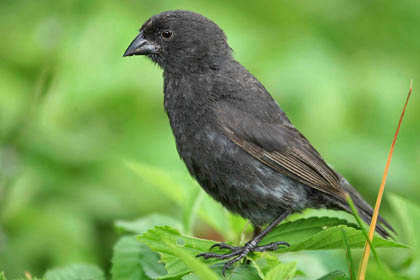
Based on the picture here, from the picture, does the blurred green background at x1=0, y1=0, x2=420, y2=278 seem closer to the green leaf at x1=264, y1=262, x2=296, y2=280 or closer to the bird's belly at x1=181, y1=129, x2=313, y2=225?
the bird's belly at x1=181, y1=129, x2=313, y2=225

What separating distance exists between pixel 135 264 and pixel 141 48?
1765 mm

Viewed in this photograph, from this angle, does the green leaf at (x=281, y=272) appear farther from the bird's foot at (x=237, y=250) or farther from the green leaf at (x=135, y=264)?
the green leaf at (x=135, y=264)

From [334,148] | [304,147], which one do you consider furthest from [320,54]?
[304,147]

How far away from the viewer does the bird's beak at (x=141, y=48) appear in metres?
4.12

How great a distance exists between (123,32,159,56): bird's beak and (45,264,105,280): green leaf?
6.00 ft

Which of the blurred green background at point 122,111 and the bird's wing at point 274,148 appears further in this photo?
the blurred green background at point 122,111

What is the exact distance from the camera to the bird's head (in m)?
3.95

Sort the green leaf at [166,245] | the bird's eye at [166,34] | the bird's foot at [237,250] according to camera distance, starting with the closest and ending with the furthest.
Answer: the green leaf at [166,245], the bird's foot at [237,250], the bird's eye at [166,34]

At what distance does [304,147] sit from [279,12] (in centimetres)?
353

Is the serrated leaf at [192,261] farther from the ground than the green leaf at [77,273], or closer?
farther from the ground

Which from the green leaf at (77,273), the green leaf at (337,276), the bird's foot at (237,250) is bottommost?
the green leaf at (77,273)

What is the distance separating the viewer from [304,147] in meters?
3.81

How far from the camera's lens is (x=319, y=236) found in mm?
2318

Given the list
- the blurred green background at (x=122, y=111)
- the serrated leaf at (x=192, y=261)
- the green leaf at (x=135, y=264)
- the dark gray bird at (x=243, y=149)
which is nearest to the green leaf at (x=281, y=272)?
the serrated leaf at (x=192, y=261)
